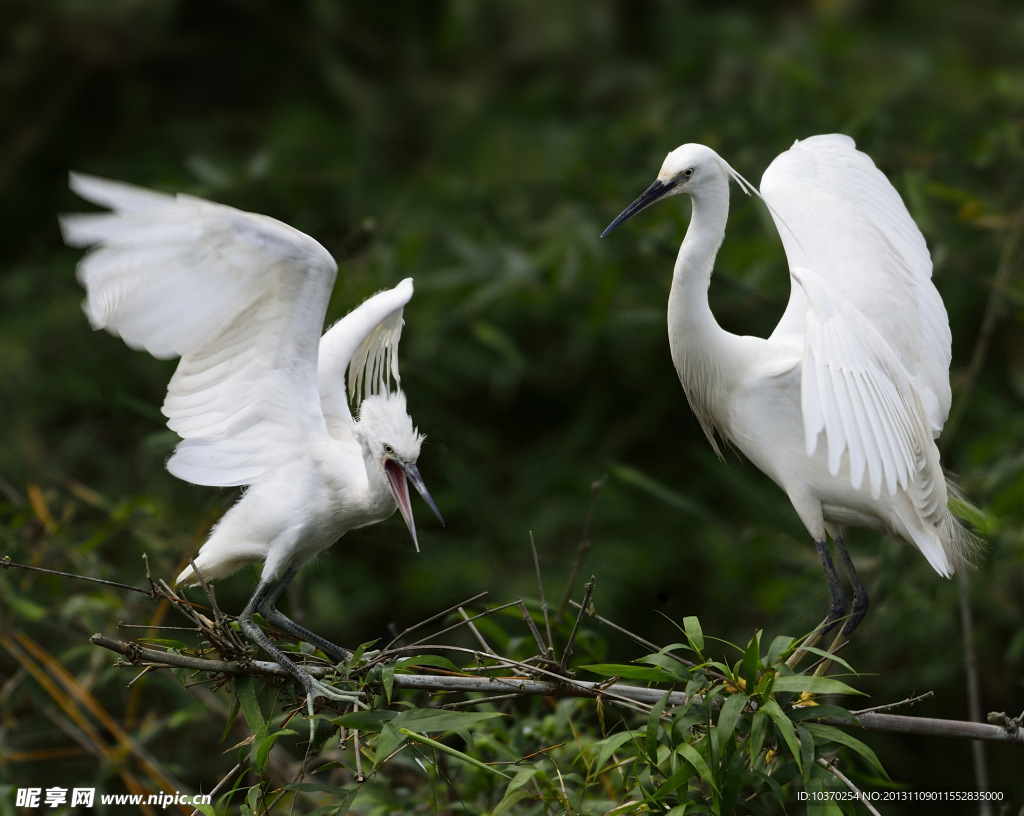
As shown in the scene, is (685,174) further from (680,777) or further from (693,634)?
(680,777)

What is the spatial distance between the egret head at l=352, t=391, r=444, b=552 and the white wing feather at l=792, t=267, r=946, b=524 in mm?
647

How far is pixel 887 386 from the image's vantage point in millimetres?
1465

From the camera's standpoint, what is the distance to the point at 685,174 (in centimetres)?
183

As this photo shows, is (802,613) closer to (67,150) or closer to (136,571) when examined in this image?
(136,571)

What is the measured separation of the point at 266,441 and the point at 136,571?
1334mm

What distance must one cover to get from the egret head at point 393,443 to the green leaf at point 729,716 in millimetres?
621

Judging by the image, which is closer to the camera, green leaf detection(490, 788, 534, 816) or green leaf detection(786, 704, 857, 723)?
green leaf detection(786, 704, 857, 723)

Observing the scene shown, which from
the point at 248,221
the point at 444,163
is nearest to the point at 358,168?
the point at 444,163

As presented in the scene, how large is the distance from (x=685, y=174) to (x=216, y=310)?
2.91 feet

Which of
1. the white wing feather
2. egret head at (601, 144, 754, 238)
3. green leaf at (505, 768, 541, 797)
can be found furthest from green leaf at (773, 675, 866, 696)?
egret head at (601, 144, 754, 238)

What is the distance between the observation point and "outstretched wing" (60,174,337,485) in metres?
1.43

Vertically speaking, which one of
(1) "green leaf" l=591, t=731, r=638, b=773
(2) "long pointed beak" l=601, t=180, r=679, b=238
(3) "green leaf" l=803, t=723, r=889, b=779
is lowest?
(1) "green leaf" l=591, t=731, r=638, b=773

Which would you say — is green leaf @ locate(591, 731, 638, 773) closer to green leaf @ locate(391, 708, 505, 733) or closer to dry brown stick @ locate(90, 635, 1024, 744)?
dry brown stick @ locate(90, 635, 1024, 744)

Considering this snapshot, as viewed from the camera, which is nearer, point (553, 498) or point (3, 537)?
point (3, 537)
